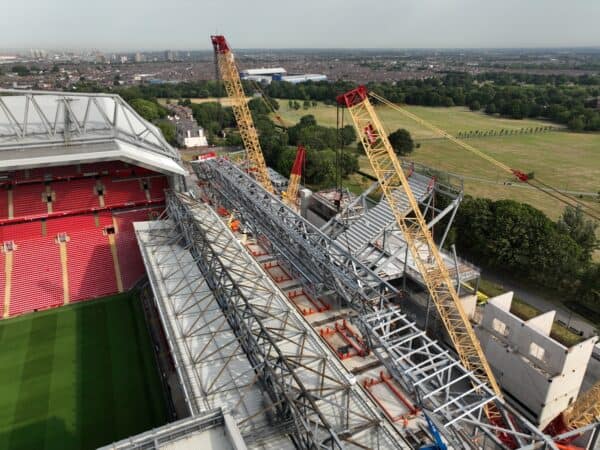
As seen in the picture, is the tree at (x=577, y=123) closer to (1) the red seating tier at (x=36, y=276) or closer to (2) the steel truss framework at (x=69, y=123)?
(2) the steel truss framework at (x=69, y=123)

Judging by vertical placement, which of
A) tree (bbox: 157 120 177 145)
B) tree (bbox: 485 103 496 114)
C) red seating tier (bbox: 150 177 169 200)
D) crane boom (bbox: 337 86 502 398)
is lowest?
crane boom (bbox: 337 86 502 398)

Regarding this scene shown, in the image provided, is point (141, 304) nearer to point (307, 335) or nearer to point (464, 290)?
point (307, 335)

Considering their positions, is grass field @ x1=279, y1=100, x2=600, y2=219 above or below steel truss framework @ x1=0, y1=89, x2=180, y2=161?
below

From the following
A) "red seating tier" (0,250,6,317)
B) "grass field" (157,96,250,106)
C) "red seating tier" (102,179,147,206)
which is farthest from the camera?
"grass field" (157,96,250,106)

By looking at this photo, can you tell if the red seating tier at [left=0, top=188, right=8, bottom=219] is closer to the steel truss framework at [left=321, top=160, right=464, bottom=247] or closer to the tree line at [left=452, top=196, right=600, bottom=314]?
the steel truss framework at [left=321, top=160, right=464, bottom=247]

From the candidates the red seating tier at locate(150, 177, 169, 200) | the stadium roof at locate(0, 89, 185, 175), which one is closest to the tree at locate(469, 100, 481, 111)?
the stadium roof at locate(0, 89, 185, 175)

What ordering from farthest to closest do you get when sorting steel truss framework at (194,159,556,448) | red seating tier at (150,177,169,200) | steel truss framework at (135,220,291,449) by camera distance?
red seating tier at (150,177,169,200)
steel truss framework at (135,220,291,449)
steel truss framework at (194,159,556,448)
